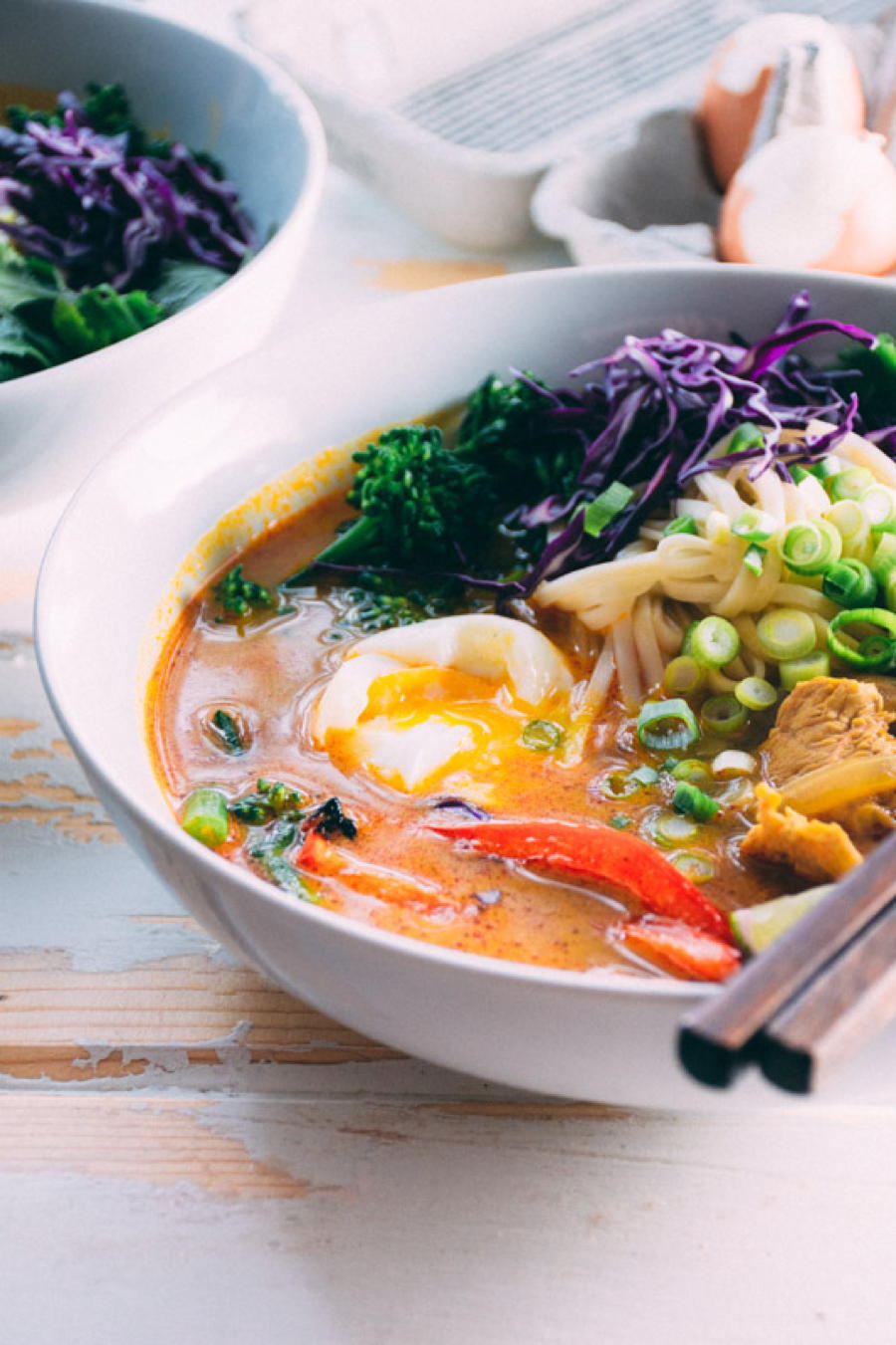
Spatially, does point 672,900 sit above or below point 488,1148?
above

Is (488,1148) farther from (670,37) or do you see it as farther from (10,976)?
(670,37)

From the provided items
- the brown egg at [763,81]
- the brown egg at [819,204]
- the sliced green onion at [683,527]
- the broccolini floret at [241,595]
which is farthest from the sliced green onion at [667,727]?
the brown egg at [763,81]

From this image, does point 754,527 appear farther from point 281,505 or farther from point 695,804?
point 281,505

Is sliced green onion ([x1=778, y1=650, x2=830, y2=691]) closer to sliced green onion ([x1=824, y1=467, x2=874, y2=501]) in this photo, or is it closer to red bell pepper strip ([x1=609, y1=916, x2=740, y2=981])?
sliced green onion ([x1=824, y1=467, x2=874, y2=501])

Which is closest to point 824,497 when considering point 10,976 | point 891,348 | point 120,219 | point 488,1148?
point 891,348

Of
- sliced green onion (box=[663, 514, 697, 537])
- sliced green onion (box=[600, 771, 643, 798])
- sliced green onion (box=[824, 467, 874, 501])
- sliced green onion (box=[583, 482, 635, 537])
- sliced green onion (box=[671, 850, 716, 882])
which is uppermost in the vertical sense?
sliced green onion (box=[824, 467, 874, 501])

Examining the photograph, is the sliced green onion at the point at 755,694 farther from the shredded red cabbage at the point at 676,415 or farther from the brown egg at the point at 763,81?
the brown egg at the point at 763,81

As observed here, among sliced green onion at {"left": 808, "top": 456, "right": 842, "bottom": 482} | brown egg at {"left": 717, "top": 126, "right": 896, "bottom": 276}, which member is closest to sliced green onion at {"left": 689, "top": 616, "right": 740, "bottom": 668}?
sliced green onion at {"left": 808, "top": 456, "right": 842, "bottom": 482}
